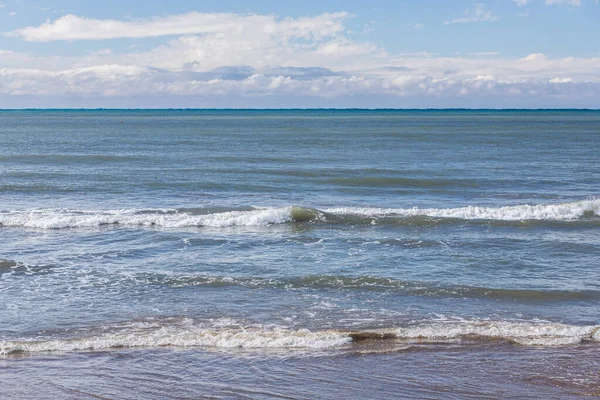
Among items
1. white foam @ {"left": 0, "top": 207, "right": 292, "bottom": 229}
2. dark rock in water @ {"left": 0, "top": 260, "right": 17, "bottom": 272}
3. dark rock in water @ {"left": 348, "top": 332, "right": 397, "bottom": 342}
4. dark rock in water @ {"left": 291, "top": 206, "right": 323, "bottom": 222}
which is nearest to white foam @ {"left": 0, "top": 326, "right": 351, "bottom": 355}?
dark rock in water @ {"left": 348, "top": 332, "right": 397, "bottom": 342}

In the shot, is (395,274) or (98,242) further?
(98,242)

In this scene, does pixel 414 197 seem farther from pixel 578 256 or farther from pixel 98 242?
pixel 98 242

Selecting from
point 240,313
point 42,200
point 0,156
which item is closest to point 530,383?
point 240,313

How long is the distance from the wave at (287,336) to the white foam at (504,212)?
1266 cm

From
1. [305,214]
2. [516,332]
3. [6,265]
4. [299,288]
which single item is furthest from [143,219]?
[516,332]

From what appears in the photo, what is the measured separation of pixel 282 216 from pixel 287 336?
12741mm

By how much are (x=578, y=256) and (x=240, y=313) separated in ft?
33.9

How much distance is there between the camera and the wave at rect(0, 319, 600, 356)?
459 inches

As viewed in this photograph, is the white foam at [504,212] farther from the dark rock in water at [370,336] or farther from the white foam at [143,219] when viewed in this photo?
the dark rock in water at [370,336]

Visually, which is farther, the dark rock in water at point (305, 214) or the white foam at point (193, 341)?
the dark rock in water at point (305, 214)

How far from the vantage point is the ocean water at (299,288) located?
1012cm

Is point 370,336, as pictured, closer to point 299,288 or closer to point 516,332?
point 516,332

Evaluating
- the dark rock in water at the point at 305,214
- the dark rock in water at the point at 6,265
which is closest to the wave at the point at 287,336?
the dark rock in water at the point at 6,265

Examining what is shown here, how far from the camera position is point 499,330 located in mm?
12352
